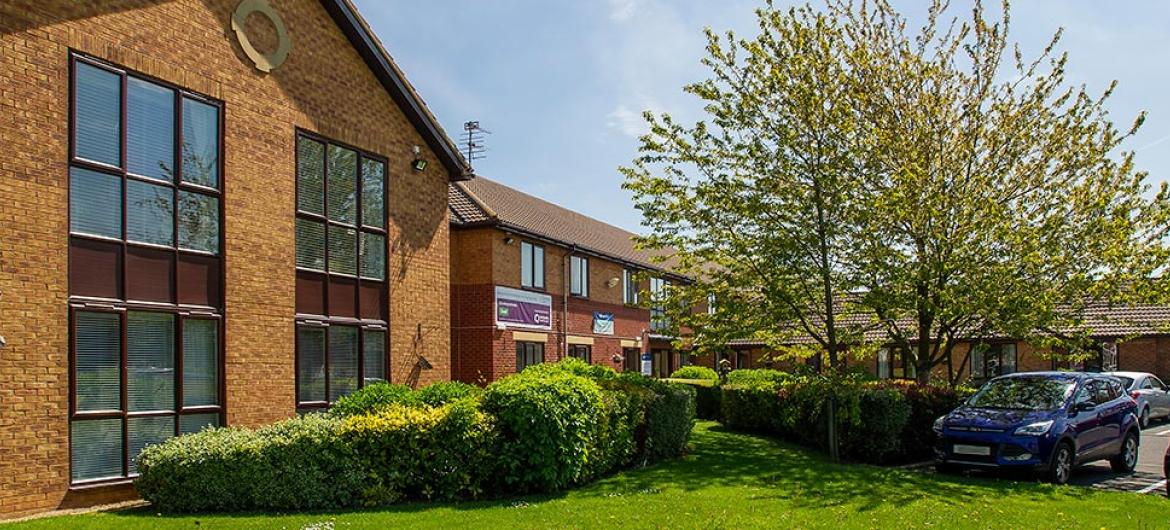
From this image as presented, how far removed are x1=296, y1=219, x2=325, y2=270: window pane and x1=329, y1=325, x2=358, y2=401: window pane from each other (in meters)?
1.21

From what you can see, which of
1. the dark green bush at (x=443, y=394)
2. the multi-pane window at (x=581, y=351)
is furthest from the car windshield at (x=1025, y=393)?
the multi-pane window at (x=581, y=351)

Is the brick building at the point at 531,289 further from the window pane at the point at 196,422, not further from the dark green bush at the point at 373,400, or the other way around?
the window pane at the point at 196,422

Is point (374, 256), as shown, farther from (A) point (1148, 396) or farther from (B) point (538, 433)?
(A) point (1148, 396)

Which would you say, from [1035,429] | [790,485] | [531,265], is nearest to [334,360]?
[790,485]

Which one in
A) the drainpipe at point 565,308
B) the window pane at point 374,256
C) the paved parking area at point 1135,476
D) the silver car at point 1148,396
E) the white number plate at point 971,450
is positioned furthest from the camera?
the drainpipe at point 565,308

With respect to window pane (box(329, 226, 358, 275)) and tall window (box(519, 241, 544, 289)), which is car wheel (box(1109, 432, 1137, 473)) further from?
tall window (box(519, 241, 544, 289))

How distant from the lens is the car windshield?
50.0ft

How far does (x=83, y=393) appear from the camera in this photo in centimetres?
1172

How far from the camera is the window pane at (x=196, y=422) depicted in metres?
13.1

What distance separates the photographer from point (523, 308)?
26.8m

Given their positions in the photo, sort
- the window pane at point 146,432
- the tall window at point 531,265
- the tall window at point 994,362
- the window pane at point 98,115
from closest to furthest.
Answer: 1. the window pane at point 98,115
2. the window pane at point 146,432
3. the tall window at point 531,265
4. the tall window at point 994,362

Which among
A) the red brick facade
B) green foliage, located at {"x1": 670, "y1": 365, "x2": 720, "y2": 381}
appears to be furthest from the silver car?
the red brick facade

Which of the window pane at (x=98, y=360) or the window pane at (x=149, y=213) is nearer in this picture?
A: the window pane at (x=98, y=360)

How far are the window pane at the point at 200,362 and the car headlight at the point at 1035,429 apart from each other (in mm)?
12011
